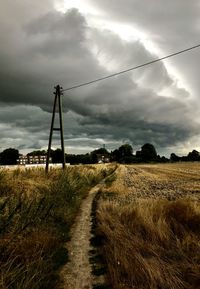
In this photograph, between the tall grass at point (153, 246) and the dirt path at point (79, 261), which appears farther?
the dirt path at point (79, 261)

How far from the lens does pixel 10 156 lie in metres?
129

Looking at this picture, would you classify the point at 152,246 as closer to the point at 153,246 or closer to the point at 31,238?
the point at 153,246

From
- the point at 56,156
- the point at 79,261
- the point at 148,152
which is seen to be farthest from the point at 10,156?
the point at 79,261

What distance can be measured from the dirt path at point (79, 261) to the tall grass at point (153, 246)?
0.44 m

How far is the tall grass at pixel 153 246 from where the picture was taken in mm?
6555

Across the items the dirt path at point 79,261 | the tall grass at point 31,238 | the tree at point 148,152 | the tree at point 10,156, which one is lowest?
the dirt path at point 79,261

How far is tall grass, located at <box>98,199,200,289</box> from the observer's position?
21.5ft

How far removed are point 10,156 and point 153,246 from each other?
12484 centimetres

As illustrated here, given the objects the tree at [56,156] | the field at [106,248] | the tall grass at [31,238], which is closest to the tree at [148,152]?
the tree at [56,156]

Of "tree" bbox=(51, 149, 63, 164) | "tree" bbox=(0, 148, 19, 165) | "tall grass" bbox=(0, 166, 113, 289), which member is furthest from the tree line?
"tall grass" bbox=(0, 166, 113, 289)

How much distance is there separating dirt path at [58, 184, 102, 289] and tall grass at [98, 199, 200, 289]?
0.44 m

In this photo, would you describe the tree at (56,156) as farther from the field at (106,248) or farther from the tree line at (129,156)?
the field at (106,248)

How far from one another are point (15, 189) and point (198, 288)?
9.51m

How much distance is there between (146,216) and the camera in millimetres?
10594
